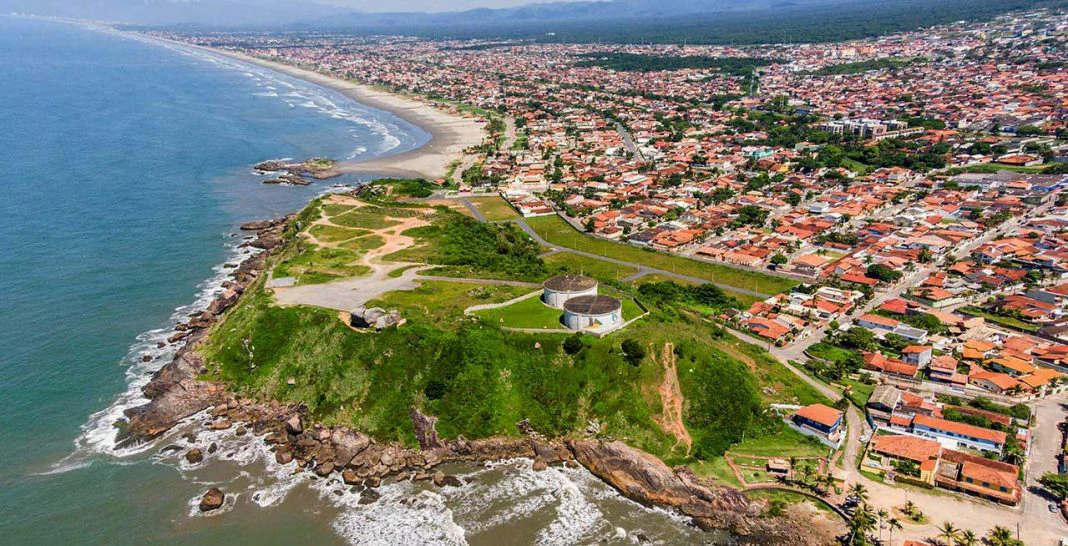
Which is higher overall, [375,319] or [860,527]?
[375,319]

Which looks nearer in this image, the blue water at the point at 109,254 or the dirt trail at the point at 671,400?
the blue water at the point at 109,254

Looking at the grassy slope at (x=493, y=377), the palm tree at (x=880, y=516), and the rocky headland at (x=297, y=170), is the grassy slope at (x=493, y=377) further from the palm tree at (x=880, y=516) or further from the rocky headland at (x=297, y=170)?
the rocky headland at (x=297, y=170)

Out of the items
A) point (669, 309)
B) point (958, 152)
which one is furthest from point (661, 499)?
point (958, 152)

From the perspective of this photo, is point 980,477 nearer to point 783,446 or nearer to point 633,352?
point 783,446

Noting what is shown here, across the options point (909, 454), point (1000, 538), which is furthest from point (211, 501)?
point (1000, 538)

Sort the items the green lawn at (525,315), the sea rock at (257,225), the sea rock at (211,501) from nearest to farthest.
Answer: the sea rock at (211,501)
the green lawn at (525,315)
the sea rock at (257,225)

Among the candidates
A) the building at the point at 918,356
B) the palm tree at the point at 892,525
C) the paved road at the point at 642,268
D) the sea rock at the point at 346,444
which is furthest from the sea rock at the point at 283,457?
the building at the point at 918,356
